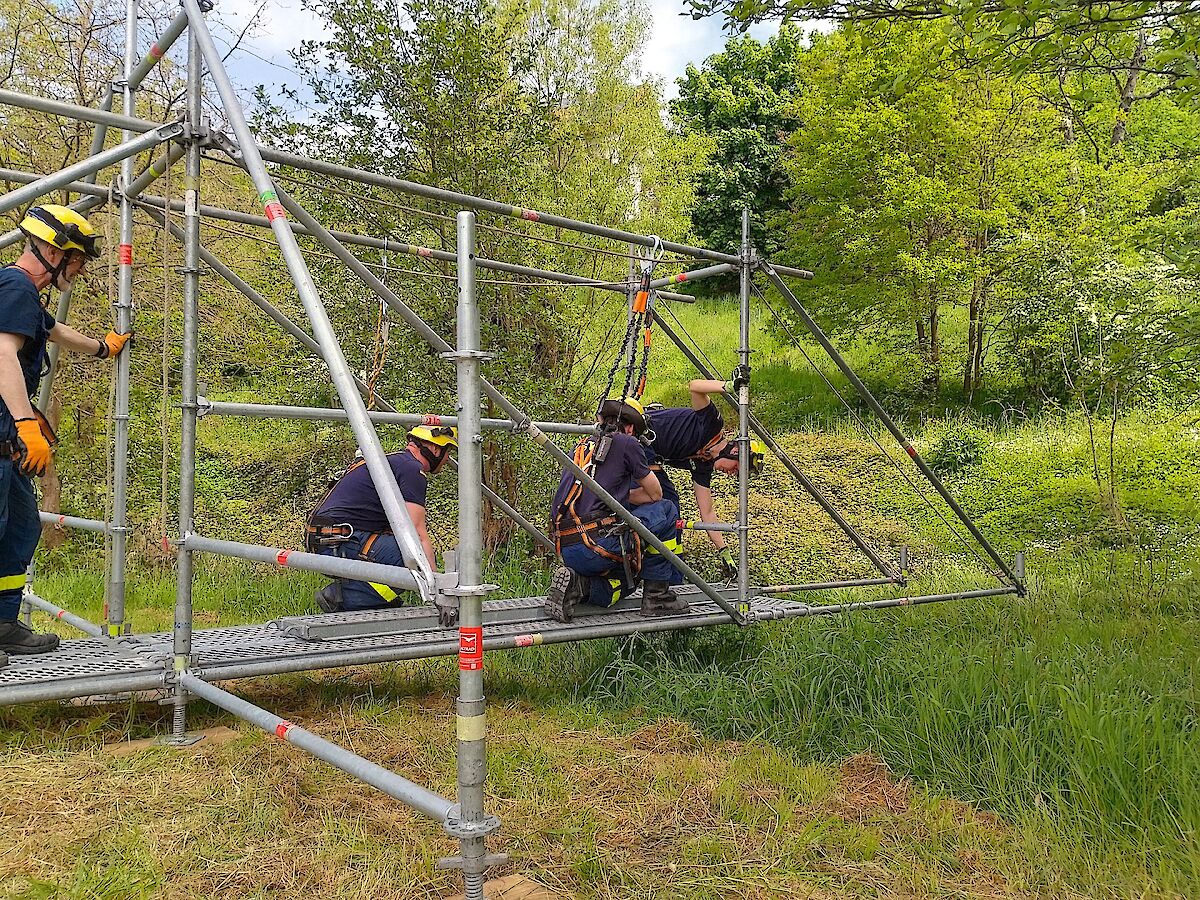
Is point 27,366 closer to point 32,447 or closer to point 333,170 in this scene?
point 32,447

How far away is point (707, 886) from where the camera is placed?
2777 millimetres

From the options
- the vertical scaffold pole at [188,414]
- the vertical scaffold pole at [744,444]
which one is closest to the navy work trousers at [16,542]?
the vertical scaffold pole at [188,414]

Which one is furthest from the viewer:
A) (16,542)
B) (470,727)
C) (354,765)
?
(16,542)

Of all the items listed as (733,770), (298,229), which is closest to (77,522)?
(298,229)

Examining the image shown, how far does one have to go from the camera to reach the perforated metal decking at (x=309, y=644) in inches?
140

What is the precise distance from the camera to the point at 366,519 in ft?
17.1

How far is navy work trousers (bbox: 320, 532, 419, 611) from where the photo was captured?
5145 millimetres

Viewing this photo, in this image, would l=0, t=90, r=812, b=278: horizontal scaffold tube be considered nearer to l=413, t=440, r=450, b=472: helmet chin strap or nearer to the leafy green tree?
l=413, t=440, r=450, b=472: helmet chin strap

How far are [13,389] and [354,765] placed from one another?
221 centimetres

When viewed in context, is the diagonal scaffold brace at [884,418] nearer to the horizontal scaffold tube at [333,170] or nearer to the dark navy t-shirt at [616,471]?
the horizontal scaffold tube at [333,170]

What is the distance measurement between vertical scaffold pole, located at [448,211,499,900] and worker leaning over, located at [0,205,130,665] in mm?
2140

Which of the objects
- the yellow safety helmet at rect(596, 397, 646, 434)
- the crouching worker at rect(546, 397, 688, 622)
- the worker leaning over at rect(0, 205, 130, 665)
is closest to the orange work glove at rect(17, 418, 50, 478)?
the worker leaning over at rect(0, 205, 130, 665)

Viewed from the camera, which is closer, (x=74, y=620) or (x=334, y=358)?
(x=334, y=358)

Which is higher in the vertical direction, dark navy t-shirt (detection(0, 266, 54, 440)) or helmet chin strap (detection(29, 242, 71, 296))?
helmet chin strap (detection(29, 242, 71, 296))
